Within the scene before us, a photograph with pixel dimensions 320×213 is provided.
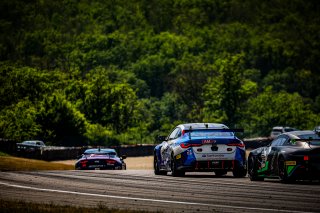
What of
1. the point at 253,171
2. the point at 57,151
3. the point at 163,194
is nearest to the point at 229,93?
the point at 57,151

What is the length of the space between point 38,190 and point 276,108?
13524 cm

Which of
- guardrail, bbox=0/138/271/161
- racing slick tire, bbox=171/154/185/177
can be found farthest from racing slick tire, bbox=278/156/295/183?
guardrail, bbox=0/138/271/161

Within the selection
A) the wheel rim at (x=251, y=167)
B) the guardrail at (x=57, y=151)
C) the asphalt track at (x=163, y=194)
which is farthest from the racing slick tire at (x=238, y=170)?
the guardrail at (x=57, y=151)

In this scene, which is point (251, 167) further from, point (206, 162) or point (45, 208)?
point (45, 208)

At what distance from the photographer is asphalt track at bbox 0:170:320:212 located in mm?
13094

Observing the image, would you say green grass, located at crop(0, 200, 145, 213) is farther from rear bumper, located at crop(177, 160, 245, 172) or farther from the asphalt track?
rear bumper, located at crop(177, 160, 245, 172)

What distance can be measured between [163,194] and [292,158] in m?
4.54

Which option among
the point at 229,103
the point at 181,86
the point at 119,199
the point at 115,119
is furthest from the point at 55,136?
the point at 181,86

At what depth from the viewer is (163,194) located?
15.3 meters

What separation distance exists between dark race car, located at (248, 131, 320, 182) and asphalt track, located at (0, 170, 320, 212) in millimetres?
640

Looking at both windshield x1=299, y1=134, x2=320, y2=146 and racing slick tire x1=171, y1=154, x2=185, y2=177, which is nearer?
windshield x1=299, y1=134, x2=320, y2=146

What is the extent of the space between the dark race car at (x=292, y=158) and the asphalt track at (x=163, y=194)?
0.64m

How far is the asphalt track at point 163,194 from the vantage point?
13094 millimetres

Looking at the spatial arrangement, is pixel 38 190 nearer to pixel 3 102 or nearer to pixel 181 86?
pixel 3 102
